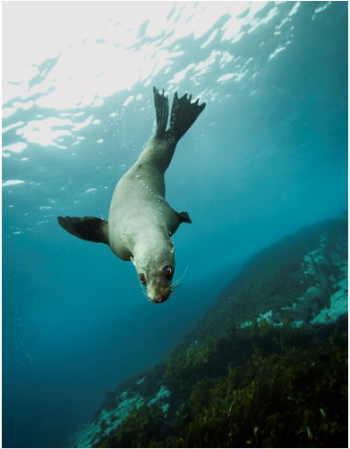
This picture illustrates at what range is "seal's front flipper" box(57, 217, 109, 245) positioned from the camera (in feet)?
8.98

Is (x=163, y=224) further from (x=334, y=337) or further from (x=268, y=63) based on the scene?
(x=268, y=63)

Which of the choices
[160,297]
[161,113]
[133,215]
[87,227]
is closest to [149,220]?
[133,215]

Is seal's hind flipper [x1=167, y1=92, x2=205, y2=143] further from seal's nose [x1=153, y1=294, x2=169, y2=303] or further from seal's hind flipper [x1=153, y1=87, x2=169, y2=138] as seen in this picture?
seal's nose [x1=153, y1=294, x2=169, y2=303]

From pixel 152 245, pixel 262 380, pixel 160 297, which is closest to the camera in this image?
pixel 160 297

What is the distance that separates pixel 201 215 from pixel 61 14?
135 ft

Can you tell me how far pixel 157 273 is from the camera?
1.66m

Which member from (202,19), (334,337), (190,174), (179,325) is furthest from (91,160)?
(334,337)

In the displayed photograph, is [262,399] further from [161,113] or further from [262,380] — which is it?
[161,113]

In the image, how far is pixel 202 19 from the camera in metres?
10.6

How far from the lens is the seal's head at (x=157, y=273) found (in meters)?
1.61

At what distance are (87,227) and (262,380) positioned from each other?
4357 mm

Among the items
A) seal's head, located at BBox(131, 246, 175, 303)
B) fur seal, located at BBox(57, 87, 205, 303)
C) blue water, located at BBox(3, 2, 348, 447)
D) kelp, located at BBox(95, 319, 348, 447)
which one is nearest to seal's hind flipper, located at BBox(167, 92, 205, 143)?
fur seal, located at BBox(57, 87, 205, 303)

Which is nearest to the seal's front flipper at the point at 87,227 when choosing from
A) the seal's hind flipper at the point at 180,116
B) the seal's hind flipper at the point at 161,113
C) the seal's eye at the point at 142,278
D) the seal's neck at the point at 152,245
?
the seal's neck at the point at 152,245

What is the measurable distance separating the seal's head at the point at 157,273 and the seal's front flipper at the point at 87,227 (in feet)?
3.83
